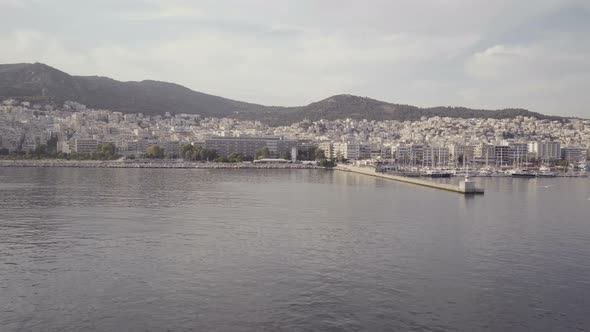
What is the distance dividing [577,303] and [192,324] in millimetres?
7607

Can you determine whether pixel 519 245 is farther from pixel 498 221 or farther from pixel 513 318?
pixel 513 318

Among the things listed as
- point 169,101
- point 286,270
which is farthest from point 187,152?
point 169,101

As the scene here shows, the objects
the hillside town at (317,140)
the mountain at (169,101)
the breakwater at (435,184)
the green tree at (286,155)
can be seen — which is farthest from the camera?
the mountain at (169,101)

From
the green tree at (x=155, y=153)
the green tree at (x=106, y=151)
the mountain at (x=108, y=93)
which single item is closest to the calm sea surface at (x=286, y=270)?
the green tree at (x=106, y=151)

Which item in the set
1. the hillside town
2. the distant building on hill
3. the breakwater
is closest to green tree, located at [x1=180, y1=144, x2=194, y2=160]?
the hillside town

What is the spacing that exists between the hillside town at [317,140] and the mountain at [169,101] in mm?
10849

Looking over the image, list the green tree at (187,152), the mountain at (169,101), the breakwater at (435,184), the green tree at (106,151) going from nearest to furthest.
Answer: the breakwater at (435,184), the green tree at (106,151), the green tree at (187,152), the mountain at (169,101)

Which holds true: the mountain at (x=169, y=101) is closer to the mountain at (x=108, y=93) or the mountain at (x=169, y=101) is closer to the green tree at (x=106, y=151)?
the mountain at (x=108, y=93)

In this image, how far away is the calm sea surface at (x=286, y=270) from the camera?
939cm

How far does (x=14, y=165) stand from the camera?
65.8 metres

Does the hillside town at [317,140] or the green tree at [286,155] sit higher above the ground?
the hillside town at [317,140]

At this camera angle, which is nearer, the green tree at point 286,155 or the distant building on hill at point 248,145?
the green tree at point 286,155

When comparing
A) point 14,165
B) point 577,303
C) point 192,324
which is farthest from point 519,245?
point 14,165

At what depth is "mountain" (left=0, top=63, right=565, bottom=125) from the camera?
139250 millimetres
